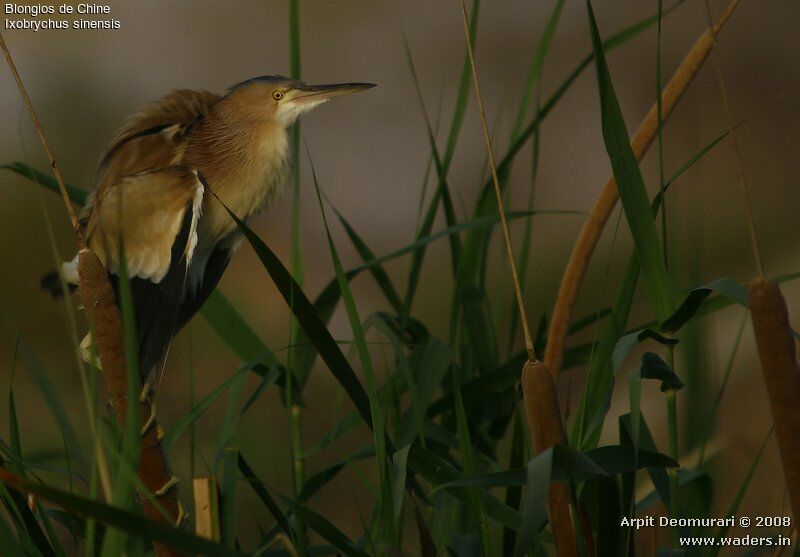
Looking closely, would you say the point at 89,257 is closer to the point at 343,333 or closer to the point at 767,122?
the point at 343,333

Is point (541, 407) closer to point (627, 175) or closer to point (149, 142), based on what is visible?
point (627, 175)

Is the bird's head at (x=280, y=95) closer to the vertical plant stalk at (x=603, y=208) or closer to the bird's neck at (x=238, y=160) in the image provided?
the bird's neck at (x=238, y=160)

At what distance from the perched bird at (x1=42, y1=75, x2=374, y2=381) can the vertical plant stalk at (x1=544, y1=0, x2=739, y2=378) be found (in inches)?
19.0

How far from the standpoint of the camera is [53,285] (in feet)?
4.04

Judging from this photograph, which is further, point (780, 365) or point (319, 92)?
point (319, 92)

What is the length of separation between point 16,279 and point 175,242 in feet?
6.29

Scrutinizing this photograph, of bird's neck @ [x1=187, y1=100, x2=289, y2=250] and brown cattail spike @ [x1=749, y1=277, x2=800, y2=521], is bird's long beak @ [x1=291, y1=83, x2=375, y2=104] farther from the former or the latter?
brown cattail spike @ [x1=749, y1=277, x2=800, y2=521]

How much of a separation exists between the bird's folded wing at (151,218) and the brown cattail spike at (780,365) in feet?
2.55

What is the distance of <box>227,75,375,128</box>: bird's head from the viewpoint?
1.31m

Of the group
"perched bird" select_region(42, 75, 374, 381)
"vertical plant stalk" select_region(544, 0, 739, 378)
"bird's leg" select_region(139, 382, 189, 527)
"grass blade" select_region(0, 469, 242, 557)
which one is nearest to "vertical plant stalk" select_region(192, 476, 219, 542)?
"bird's leg" select_region(139, 382, 189, 527)

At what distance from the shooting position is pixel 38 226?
2.88 m

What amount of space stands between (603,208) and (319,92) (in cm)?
62

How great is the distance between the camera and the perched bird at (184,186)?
46.1 inches

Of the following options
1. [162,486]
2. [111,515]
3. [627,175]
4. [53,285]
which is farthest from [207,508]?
[53,285]
